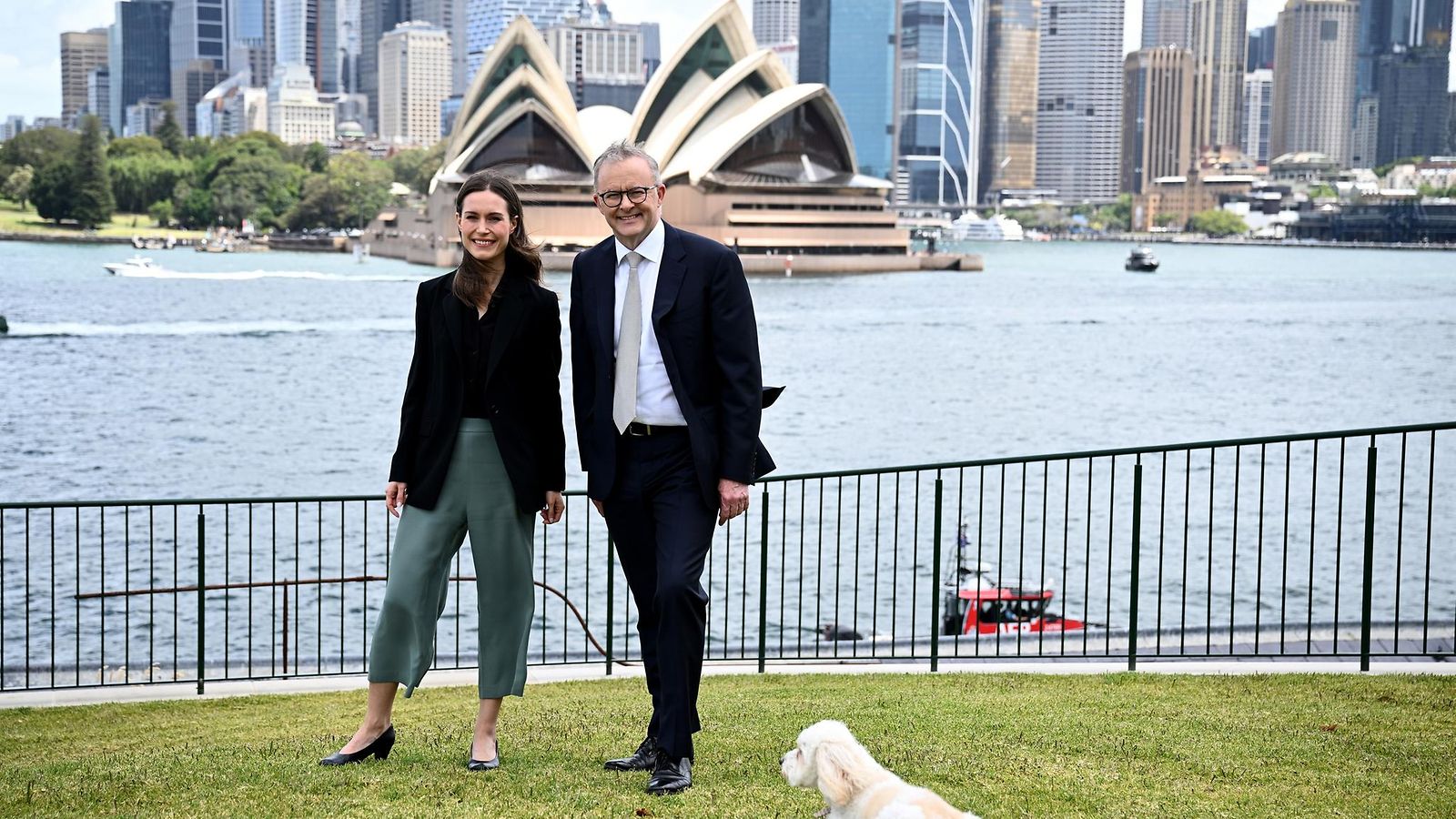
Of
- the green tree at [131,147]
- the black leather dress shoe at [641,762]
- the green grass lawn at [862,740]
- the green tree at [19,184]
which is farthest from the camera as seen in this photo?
the green tree at [131,147]

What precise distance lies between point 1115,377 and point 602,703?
40.5 meters

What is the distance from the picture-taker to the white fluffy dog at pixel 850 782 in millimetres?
3299

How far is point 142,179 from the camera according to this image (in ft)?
375

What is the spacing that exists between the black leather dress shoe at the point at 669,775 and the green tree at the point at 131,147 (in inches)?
4930

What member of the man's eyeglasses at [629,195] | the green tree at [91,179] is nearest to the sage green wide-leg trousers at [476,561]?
the man's eyeglasses at [629,195]

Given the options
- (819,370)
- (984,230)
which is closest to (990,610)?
(819,370)

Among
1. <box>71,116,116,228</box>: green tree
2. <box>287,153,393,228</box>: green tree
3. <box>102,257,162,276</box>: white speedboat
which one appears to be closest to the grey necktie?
<box>102,257,162,276</box>: white speedboat

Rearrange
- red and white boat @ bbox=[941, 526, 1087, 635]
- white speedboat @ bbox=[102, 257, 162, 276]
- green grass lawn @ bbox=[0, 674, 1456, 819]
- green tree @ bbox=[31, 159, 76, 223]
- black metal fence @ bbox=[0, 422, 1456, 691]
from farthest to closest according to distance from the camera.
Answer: green tree @ bbox=[31, 159, 76, 223], white speedboat @ bbox=[102, 257, 162, 276], red and white boat @ bbox=[941, 526, 1087, 635], black metal fence @ bbox=[0, 422, 1456, 691], green grass lawn @ bbox=[0, 674, 1456, 819]

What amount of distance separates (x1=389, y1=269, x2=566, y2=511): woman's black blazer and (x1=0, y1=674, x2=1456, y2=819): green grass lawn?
30.7 inches

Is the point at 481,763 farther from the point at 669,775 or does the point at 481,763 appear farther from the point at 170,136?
the point at 170,136

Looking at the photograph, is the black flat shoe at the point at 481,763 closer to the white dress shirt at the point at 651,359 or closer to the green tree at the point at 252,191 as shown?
the white dress shirt at the point at 651,359

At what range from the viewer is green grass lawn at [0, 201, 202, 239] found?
11238cm

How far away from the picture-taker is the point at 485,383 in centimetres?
426

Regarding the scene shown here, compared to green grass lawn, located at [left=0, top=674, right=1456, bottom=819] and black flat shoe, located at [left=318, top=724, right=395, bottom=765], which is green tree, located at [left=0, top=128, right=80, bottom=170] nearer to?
green grass lawn, located at [left=0, top=674, right=1456, bottom=819]
